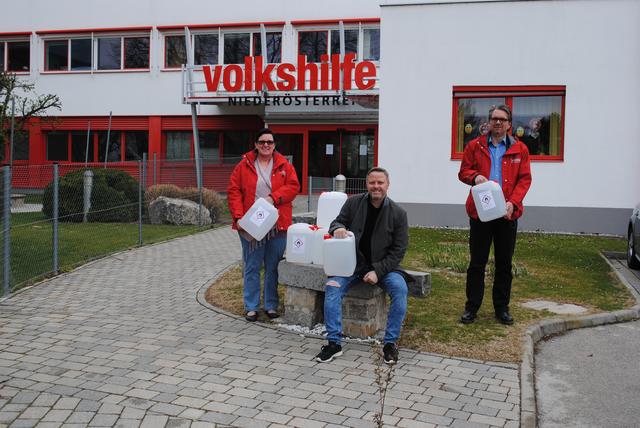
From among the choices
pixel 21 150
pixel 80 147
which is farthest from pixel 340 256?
pixel 21 150

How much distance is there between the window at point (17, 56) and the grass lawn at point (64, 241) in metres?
16.4

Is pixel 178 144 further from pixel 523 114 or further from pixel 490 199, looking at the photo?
pixel 490 199

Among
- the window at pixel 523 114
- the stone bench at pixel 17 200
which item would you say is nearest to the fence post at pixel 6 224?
the stone bench at pixel 17 200

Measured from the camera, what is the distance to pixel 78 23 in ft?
90.1

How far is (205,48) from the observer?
26.7m

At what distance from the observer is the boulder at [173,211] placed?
52.8 ft

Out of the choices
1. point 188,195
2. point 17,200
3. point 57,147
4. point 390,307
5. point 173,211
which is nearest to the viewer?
point 390,307

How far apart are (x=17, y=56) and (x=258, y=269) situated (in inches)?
1002

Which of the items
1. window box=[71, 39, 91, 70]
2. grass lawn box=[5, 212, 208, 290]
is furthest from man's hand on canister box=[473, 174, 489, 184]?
window box=[71, 39, 91, 70]

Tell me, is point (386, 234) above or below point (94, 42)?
below

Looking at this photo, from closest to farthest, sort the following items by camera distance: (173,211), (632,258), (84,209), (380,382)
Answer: (380,382) → (632,258) → (84,209) → (173,211)

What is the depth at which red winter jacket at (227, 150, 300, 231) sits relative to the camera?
22.8 ft

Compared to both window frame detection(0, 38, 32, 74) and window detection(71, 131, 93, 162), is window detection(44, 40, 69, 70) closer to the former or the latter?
window frame detection(0, 38, 32, 74)

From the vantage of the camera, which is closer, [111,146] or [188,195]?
[188,195]
